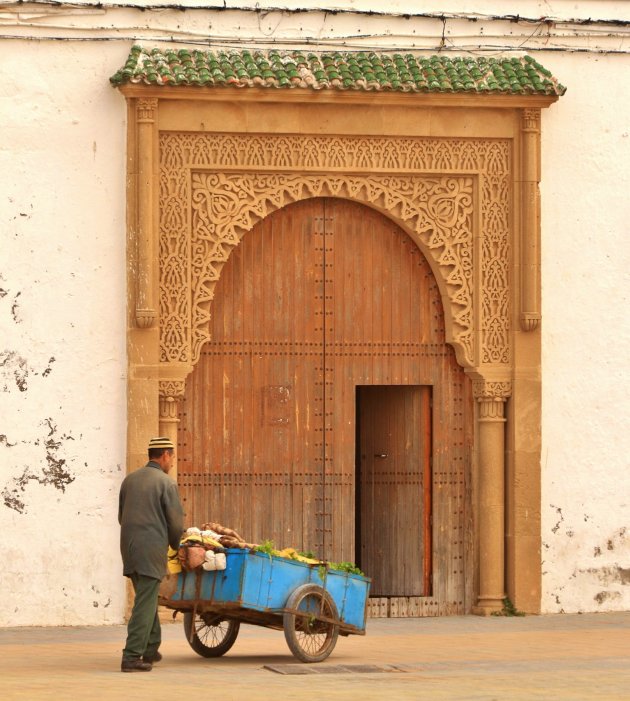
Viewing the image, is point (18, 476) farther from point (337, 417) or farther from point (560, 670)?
point (560, 670)

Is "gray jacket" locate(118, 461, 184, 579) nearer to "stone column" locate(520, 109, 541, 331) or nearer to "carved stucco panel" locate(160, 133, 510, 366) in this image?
"carved stucco panel" locate(160, 133, 510, 366)

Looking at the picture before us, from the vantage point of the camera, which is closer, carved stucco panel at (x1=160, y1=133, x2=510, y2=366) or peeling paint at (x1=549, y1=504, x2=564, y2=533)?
carved stucco panel at (x1=160, y1=133, x2=510, y2=366)

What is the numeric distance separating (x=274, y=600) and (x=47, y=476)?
9.58 feet

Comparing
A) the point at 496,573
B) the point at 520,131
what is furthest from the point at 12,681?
the point at 520,131

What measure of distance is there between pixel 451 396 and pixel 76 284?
2867mm

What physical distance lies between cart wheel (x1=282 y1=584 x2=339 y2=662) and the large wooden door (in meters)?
2.55

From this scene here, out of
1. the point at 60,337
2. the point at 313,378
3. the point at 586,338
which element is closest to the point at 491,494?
the point at 586,338

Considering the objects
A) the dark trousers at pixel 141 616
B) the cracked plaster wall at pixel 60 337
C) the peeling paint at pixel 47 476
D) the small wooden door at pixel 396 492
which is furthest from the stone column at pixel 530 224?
the dark trousers at pixel 141 616

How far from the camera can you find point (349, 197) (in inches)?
473

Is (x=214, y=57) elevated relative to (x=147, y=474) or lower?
elevated

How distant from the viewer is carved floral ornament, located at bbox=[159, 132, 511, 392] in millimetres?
11727

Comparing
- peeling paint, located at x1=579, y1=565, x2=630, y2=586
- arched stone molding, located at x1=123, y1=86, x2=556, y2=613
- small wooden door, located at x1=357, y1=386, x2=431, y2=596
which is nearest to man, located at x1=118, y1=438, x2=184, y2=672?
arched stone molding, located at x1=123, y1=86, x2=556, y2=613

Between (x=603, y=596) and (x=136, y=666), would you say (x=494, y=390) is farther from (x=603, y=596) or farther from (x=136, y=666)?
(x=136, y=666)

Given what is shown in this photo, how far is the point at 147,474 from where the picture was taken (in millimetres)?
8992
